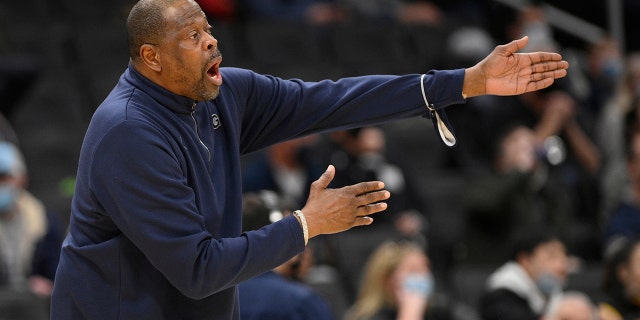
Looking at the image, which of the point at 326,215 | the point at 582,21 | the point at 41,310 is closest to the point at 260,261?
the point at 326,215

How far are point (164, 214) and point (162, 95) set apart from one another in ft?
1.06

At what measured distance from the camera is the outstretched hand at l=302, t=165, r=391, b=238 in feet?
8.59

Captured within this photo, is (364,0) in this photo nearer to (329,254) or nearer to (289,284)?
(329,254)

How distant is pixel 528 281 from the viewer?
5.61 metres

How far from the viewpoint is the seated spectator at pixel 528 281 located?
5.48 meters

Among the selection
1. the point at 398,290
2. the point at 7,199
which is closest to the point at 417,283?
the point at 398,290

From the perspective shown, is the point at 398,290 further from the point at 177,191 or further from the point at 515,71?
the point at 177,191

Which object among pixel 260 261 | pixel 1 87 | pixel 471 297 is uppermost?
pixel 260 261

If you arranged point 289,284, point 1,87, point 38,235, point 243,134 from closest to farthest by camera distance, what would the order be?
point 243,134 < point 289,284 < point 38,235 < point 1,87

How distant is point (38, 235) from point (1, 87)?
5.37 ft

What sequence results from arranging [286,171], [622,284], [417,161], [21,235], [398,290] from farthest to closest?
[417,161] → [286,171] → [622,284] → [21,235] → [398,290]

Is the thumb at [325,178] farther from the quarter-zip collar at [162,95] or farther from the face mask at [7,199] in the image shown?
the face mask at [7,199]

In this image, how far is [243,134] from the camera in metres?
3.03

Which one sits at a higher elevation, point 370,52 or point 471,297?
point 370,52
